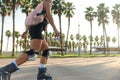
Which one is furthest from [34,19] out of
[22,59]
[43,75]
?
[43,75]

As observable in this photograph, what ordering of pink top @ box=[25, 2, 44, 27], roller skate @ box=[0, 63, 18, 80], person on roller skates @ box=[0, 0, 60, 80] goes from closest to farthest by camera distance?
roller skate @ box=[0, 63, 18, 80] → person on roller skates @ box=[0, 0, 60, 80] → pink top @ box=[25, 2, 44, 27]

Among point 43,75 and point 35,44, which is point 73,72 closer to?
point 43,75

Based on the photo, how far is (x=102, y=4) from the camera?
117125 mm

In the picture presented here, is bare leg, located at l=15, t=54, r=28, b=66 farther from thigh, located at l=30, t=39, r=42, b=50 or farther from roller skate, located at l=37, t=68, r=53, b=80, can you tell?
roller skate, located at l=37, t=68, r=53, b=80

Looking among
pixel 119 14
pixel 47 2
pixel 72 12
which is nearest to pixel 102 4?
pixel 119 14

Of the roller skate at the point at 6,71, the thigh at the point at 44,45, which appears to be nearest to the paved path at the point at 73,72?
the thigh at the point at 44,45

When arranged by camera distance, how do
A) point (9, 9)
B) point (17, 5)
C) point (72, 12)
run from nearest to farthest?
point (17, 5) → point (9, 9) → point (72, 12)

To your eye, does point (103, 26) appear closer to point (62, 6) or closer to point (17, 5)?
point (62, 6)

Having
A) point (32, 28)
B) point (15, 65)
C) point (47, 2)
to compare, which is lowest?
point (15, 65)

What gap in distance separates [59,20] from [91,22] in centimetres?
3075

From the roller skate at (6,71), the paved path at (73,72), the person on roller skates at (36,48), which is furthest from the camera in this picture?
the paved path at (73,72)

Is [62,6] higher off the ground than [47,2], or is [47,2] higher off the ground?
[62,6]

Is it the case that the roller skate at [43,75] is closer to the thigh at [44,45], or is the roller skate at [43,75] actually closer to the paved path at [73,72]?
the thigh at [44,45]

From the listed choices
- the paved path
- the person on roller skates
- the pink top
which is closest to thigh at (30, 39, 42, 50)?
the person on roller skates
